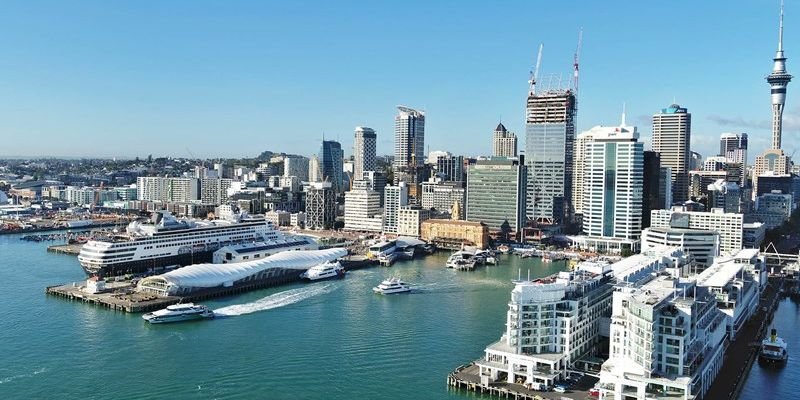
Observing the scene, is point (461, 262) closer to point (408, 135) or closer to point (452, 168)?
point (452, 168)

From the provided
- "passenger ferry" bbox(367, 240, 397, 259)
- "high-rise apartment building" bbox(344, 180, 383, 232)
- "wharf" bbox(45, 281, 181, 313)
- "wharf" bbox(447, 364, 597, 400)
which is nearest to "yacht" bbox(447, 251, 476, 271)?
"passenger ferry" bbox(367, 240, 397, 259)

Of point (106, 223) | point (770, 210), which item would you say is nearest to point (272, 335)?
point (106, 223)

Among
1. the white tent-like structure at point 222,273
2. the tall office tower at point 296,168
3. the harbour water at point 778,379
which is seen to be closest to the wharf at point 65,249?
the white tent-like structure at point 222,273

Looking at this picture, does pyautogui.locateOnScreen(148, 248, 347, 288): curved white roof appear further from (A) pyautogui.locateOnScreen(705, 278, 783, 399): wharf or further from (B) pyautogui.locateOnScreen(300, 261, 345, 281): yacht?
(A) pyautogui.locateOnScreen(705, 278, 783, 399): wharf

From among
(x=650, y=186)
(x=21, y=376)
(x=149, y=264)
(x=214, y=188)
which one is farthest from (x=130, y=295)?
(x=214, y=188)

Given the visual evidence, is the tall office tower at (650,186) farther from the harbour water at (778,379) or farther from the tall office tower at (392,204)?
the harbour water at (778,379)
